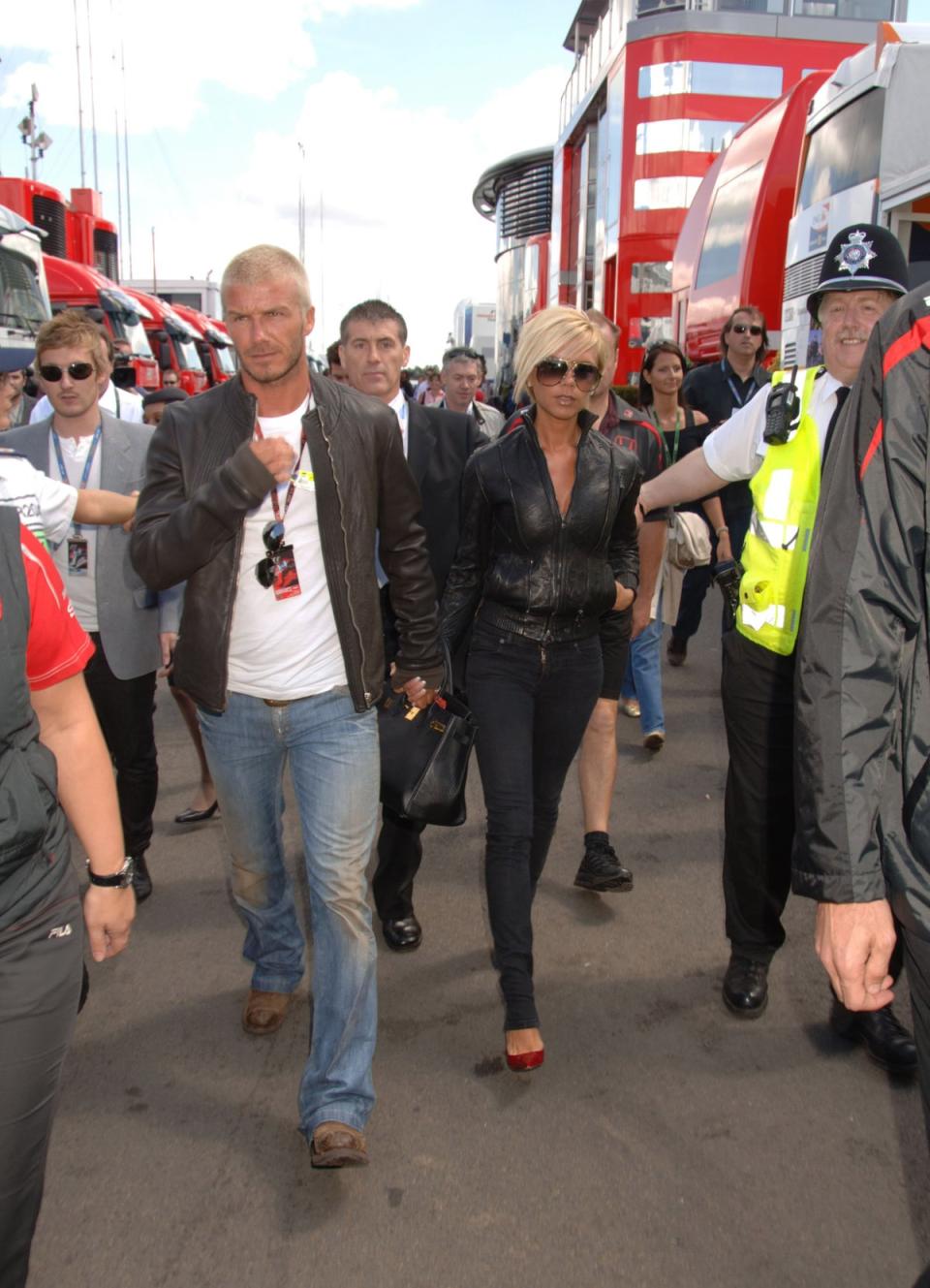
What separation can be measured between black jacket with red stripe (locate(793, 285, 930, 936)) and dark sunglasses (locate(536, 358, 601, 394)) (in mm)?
1757

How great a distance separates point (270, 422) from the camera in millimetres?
3014

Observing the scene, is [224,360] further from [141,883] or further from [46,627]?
[46,627]

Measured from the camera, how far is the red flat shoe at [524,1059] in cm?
327

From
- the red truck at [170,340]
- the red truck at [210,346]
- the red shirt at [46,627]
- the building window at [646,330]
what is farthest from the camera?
the red truck at [210,346]

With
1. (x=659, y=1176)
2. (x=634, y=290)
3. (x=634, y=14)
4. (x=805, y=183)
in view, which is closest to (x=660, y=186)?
(x=634, y=290)

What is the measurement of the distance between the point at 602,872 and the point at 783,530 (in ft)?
5.70

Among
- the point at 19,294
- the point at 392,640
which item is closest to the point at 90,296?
the point at 19,294

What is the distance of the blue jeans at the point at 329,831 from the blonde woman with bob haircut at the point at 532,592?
51 centimetres

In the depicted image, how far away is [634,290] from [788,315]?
37.6 feet

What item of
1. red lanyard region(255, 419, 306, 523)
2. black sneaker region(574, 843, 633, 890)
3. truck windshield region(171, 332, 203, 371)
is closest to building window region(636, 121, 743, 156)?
truck windshield region(171, 332, 203, 371)

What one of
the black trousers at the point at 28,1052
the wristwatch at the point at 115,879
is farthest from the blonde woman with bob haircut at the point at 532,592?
the black trousers at the point at 28,1052

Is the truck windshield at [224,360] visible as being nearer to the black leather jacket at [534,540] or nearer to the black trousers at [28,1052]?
the black leather jacket at [534,540]

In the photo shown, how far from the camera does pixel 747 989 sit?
3633 mm

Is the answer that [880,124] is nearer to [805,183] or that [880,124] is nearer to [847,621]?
[805,183]
